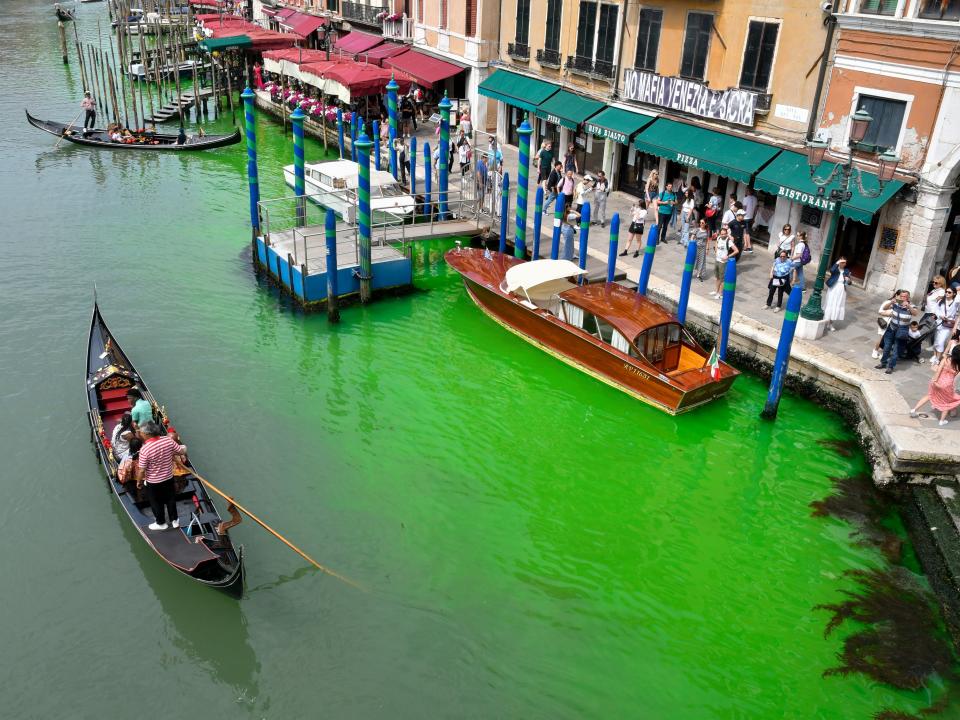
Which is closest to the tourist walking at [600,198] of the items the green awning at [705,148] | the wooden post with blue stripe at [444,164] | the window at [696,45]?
the green awning at [705,148]

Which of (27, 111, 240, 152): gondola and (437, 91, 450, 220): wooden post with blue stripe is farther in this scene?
(27, 111, 240, 152): gondola

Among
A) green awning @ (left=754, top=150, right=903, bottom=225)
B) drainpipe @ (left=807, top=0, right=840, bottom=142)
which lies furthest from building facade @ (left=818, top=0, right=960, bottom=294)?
green awning @ (left=754, top=150, right=903, bottom=225)

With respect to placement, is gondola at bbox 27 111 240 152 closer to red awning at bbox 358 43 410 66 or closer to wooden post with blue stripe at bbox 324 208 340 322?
red awning at bbox 358 43 410 66

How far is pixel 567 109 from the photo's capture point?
25547mm

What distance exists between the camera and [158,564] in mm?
11625

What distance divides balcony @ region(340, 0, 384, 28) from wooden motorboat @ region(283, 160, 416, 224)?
16406 millimetres

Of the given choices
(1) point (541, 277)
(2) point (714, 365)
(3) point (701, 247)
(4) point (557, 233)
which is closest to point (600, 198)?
(4) point (557, 233)

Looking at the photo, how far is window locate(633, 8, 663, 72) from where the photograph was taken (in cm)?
2225

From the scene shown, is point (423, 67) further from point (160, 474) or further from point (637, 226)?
point (160, 474)

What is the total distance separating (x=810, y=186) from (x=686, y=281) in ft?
12.9

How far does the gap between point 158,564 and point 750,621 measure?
26.9 ft

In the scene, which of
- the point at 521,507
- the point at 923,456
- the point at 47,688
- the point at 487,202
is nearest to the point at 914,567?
the point at 923,456

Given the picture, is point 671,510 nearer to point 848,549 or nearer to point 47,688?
point 848,549

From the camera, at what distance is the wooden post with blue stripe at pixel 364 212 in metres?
18.2
